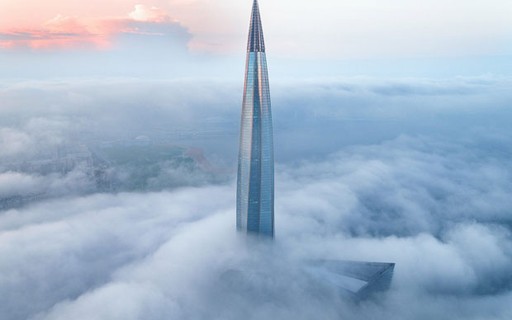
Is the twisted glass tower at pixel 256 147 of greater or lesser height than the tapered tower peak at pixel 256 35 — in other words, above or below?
below

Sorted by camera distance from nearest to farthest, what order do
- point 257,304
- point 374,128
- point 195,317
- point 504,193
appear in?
point 195,317, point 257,304, point 504,193, point 374,128

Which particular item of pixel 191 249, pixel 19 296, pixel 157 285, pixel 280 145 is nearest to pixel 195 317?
pixel 157 285

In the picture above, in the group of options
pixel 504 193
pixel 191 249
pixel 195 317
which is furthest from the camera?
pixel 504 193

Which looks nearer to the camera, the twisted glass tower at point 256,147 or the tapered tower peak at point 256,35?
the tapered tower peak at point 256,35

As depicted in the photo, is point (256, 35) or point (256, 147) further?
point (256, 147)

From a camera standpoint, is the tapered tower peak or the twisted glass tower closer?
the tapered tower peak

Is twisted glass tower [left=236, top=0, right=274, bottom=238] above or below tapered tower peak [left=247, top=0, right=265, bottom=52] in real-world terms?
below

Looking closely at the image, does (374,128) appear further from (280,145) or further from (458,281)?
(458,281)

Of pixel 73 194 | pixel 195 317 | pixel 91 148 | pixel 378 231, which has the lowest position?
pixel 378 231
